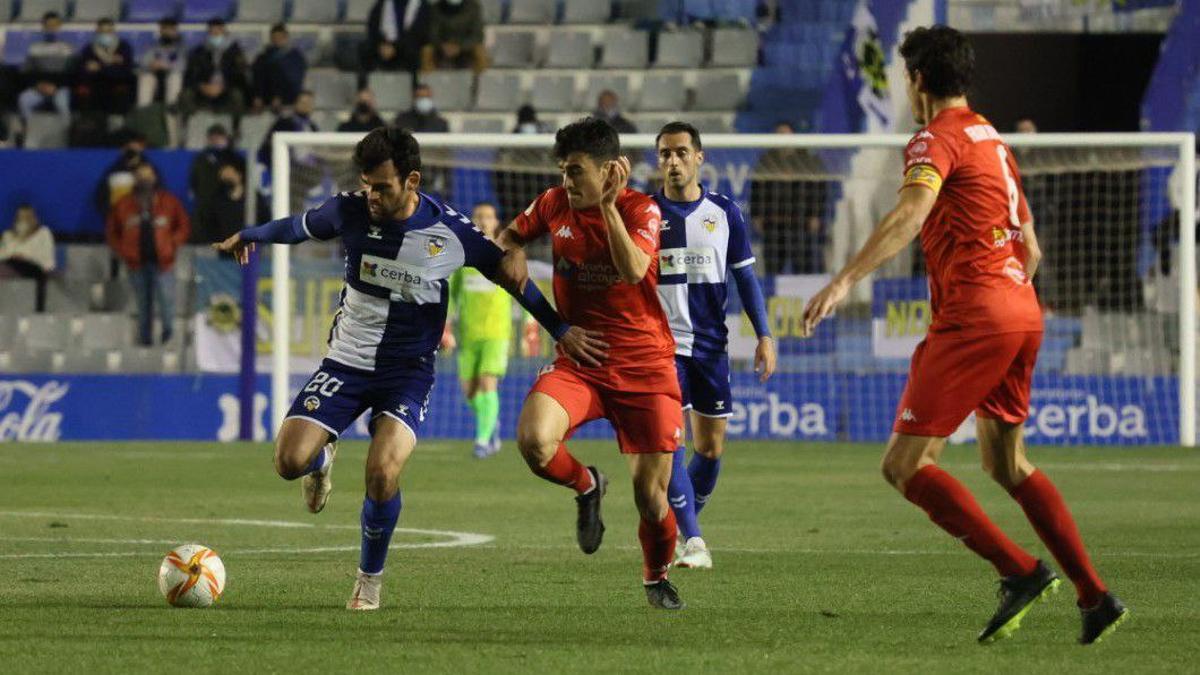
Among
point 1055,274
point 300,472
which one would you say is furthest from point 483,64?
point 300,472

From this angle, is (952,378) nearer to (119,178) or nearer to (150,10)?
(119,178)

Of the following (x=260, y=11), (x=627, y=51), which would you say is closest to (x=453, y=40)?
(x=627, y=51)

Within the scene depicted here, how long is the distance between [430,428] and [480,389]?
3717 mm

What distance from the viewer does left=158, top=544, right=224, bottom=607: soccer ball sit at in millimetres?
8078

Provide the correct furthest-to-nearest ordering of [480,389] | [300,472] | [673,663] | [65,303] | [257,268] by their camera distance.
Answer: [65,303]
[257,268]
[480,389]
[300,472]
[673,663]

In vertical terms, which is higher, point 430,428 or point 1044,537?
point 1044,537

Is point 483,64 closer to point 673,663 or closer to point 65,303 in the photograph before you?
point 65,303

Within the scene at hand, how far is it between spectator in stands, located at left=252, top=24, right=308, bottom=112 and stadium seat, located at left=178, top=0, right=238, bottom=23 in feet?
9.80

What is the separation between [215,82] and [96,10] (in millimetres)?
3857

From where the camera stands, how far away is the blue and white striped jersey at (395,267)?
857 cm

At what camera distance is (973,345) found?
7004mm

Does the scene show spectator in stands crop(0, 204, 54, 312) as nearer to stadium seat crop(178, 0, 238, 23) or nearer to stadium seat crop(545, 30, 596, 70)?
stadium seat crop(178, 0, 238, 23)

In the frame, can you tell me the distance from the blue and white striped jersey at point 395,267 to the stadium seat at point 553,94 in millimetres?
18280

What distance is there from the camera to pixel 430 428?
74.7 ft
